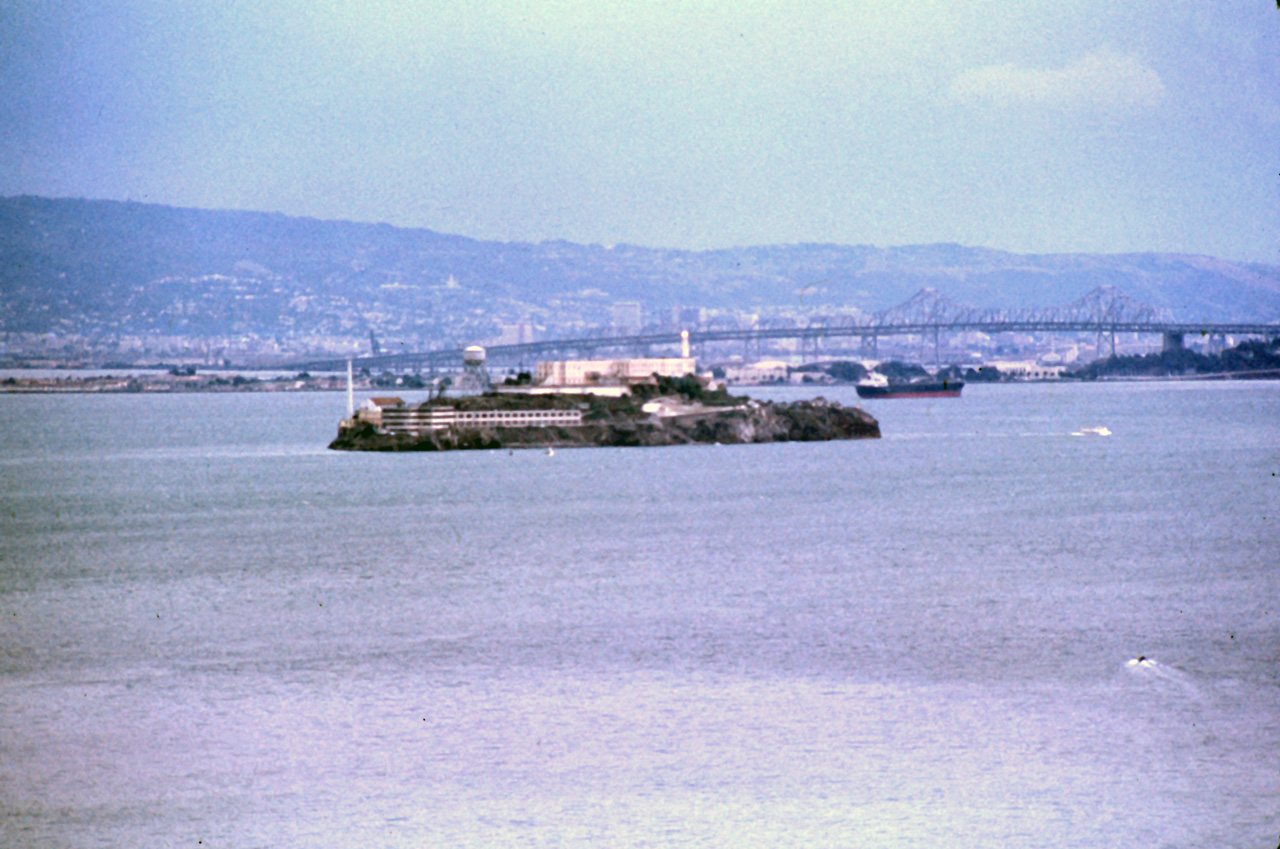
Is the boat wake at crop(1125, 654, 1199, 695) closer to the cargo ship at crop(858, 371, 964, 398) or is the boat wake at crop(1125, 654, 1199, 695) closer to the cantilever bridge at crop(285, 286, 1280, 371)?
the cantilever bridge at crop(285, 286, 1280, 371)

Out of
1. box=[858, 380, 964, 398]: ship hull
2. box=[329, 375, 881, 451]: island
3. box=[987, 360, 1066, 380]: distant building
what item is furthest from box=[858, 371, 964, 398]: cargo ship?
box=[329, 375, 881, 451]: island

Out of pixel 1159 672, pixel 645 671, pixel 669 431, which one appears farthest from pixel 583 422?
pixel 1159 672

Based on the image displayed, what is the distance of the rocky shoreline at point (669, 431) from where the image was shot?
35.0 meters

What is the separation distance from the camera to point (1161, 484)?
927 inches

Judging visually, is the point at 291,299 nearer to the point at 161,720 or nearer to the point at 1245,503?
the point at 1245,503

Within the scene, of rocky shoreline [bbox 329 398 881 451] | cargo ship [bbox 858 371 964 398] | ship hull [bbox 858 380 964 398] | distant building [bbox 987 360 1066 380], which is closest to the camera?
rocky shoreline [bbox 329 398 881 451]

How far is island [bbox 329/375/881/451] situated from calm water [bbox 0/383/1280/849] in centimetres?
1332

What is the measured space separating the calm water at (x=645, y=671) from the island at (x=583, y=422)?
43.7 feet

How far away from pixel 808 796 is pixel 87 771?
3.32 m

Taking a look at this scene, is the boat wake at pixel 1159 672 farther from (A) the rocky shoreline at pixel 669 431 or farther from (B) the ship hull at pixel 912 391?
(B) the ship hull at pixel 912 391

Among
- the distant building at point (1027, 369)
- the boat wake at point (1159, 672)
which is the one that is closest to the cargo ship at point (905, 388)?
the distant building at point (1027, 369)

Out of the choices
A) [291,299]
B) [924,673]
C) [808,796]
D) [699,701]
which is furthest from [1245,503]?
[291,299]

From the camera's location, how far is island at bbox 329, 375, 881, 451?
116ft

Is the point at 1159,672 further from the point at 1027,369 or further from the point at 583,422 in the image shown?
the point at 1027,369
